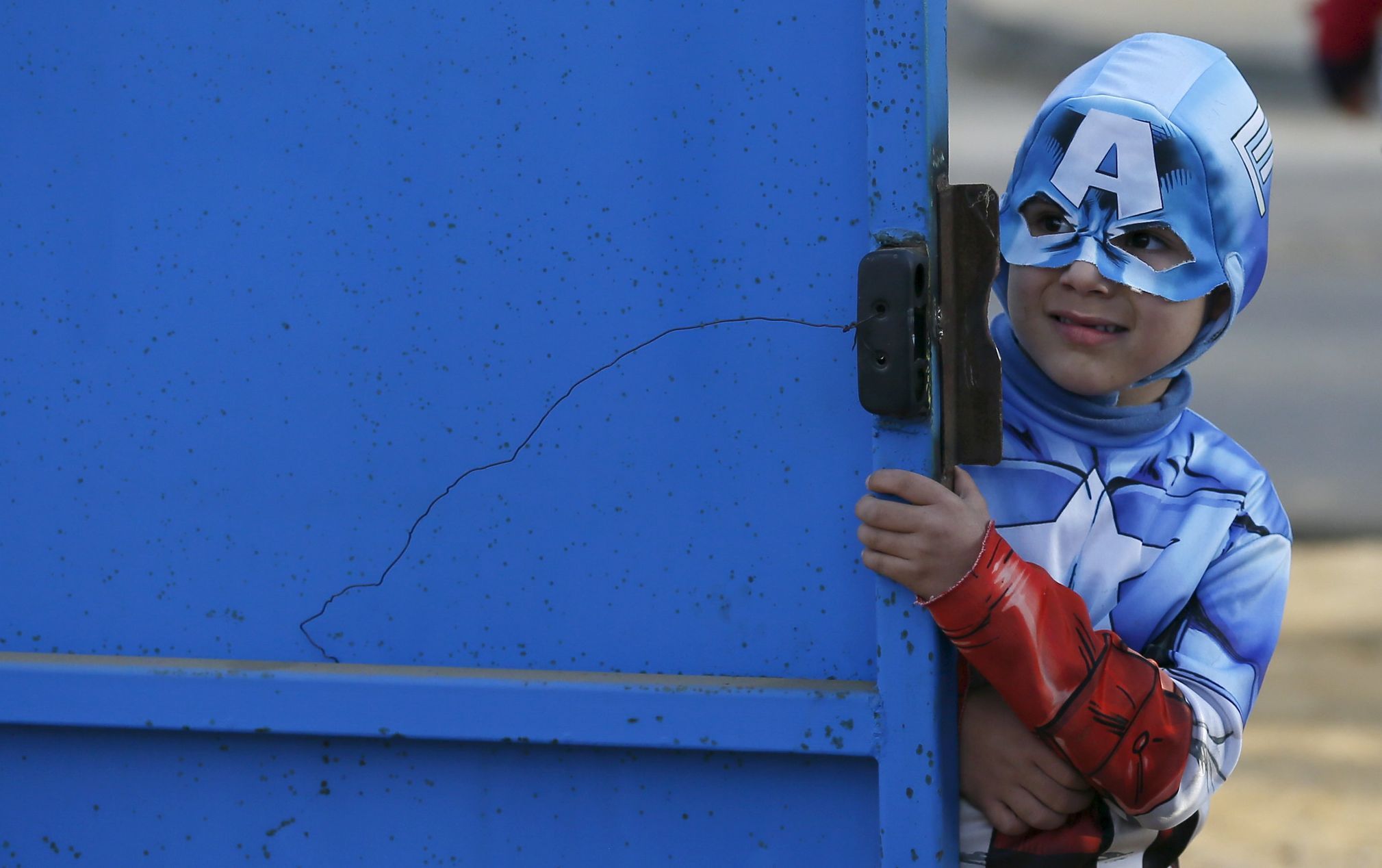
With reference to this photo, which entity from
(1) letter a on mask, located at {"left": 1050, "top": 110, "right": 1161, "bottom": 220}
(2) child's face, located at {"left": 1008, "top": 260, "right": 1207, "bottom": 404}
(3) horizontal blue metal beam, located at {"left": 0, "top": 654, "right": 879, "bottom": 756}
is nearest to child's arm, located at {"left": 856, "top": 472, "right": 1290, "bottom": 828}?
(3) horizontal blue metal beam, located at {"left": 0, "top": 654, "right": 879, "bottom": 756}

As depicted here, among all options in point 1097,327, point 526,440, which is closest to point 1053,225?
point 1097,327

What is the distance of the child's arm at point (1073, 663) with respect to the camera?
1210 millimetres

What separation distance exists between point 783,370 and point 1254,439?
24.8ft

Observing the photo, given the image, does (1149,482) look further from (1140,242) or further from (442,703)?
(442,703)

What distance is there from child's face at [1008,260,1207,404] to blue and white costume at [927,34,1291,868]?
2 centimetres

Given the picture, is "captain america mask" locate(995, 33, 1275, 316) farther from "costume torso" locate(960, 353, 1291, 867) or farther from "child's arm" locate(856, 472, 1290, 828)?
"child's arm" locate(856, 472, 1290, 828)

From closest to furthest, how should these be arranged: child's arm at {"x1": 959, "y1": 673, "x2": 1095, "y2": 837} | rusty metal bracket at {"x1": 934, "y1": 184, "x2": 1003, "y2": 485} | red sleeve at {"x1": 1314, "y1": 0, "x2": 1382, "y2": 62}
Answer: rusty metal bracket at {"x1": 934, "y1": 184, "x2": 1003, "y2": 485} < child's arm at {"x1": 959, "y1": 673, "x2": 1095, "y2": 837} < red sleeve at {"x1": 1314, "y1": 0, "x2": 1382, "y2": 62}

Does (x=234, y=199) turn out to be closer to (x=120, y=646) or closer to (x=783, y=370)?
(x=120, y=646)

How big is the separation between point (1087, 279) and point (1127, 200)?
9 cm

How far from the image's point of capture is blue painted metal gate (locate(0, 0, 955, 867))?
1.28m

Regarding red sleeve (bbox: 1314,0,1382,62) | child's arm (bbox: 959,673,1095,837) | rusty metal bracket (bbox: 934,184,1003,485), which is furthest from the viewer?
red sleeve (bbox: 1314,0,1382,62)

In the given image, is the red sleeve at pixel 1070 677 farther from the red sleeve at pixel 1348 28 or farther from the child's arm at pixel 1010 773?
the red sleeve at pixel 1348 28

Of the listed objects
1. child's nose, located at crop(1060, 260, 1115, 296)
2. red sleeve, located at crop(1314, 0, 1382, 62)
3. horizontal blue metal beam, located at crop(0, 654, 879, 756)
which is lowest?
horizontal blue metal beam, located at crop(0, 654, 879, 756)

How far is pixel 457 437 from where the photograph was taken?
4.48 feet
